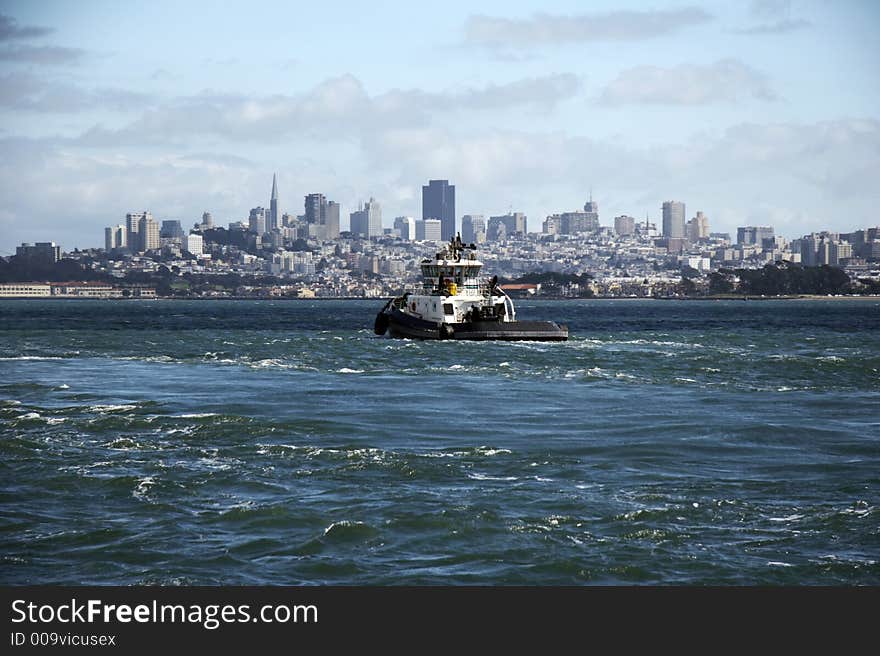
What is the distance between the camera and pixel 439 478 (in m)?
23.2

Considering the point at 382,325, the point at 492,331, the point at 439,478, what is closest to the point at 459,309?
the point at 492,331

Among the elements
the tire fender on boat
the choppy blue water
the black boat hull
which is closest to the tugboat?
the black boat hull

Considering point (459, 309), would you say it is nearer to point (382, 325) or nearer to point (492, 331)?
point (492, 331)

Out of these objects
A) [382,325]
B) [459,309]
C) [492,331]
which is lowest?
[382,325]

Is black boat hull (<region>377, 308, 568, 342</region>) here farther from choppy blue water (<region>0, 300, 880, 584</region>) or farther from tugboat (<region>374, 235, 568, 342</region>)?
choppy blue water (<region>0, 300, 880, 584</region>)

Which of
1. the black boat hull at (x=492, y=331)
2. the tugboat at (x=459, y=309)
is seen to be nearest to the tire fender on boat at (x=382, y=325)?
the tugboat at (x=459, y=309)

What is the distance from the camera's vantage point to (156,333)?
8650 centimetres

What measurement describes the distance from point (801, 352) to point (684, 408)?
95.2 feet

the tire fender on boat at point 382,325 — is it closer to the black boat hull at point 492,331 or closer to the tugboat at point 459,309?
the tugboat at point 459,309

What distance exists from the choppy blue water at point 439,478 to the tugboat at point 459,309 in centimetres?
2226

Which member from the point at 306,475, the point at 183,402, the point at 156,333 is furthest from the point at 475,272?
the point at 306,475

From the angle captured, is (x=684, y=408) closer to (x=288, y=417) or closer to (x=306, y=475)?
(x=288, y=417)

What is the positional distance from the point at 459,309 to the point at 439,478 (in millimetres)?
48903

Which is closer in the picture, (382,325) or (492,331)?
(492,331)
